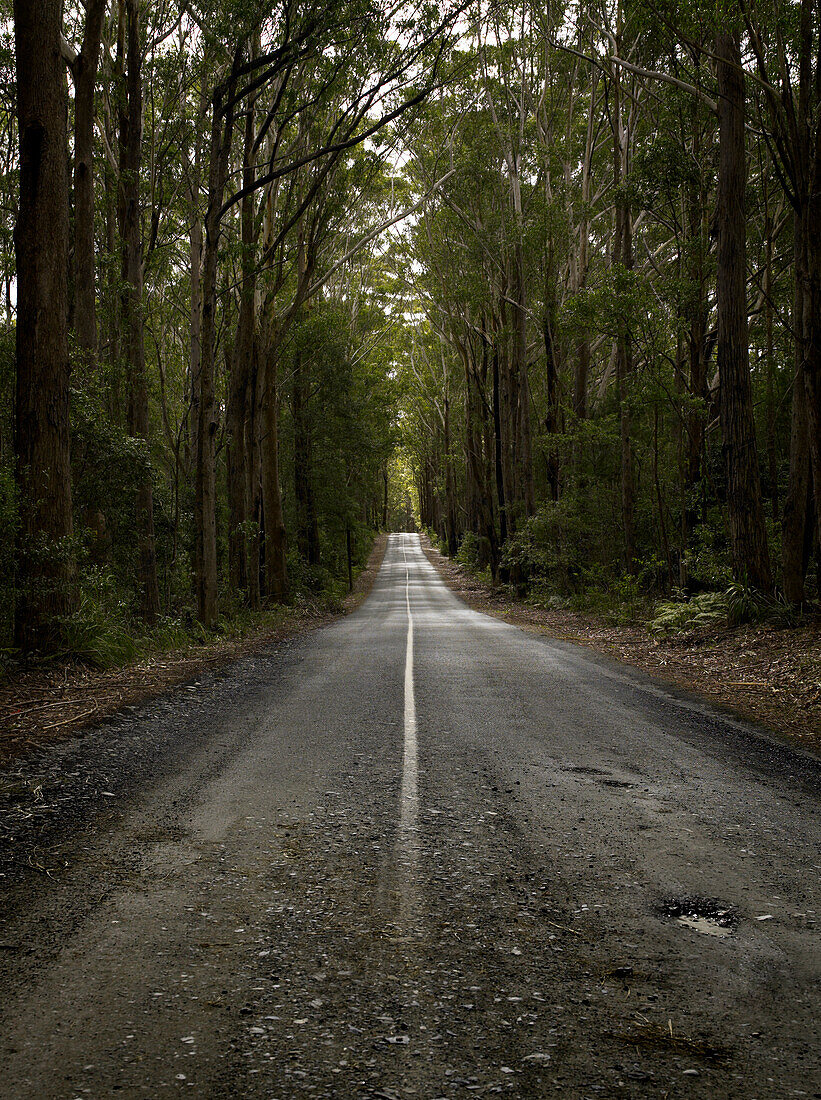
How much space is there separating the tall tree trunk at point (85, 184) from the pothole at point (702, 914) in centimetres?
1285

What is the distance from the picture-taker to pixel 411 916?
139 inches

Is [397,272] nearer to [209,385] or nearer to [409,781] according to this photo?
[209,385]

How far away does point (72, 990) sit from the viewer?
2908 millimetres

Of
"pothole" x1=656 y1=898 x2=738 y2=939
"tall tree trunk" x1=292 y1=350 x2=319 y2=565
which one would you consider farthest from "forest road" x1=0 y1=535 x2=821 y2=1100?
"tall tree trunk" x1=292 y1=350 x2=319 y2=565

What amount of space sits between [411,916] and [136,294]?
13.9 m

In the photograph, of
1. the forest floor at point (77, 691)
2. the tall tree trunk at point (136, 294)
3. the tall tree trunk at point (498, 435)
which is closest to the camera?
the forest floor at point (77, 691)

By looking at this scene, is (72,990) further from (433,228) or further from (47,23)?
(433,228)

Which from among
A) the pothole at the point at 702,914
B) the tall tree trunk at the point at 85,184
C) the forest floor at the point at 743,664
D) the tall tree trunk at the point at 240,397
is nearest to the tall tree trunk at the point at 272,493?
the tall tree trunk at the point at 240,397

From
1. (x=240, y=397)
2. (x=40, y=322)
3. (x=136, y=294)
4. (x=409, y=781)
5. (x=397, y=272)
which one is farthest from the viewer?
(x=397, y=272)

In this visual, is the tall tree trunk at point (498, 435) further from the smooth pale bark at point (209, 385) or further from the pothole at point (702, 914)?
the pothole at point (702, 914)

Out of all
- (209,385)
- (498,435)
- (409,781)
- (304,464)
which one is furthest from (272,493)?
(409,781)

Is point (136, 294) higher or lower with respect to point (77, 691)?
higher

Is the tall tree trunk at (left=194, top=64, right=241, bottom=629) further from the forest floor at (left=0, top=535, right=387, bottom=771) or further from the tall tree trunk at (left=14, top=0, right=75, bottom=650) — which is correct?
the tall tree trunk at (left=14, top=0, right=75, bottom=650)

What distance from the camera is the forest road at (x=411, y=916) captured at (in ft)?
8.30
